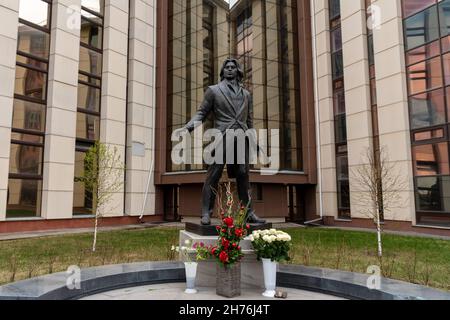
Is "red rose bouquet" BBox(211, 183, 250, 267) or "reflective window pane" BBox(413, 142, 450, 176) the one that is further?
"reflective window pane" BBox(413, 142, 450, 176)

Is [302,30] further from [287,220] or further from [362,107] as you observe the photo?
[287,220]

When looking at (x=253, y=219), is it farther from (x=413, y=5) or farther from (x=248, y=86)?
(x=248, y=86)

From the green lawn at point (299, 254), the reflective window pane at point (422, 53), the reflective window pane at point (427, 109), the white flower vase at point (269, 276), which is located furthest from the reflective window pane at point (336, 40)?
the white flower vase at point (269, 276)

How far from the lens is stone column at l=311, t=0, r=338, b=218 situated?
2455 centimetres

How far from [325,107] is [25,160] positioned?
64.7ft

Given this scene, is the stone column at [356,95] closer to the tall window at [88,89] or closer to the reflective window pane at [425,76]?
the reflective window pane at [425,76]

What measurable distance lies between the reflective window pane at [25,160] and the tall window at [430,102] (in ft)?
70.4

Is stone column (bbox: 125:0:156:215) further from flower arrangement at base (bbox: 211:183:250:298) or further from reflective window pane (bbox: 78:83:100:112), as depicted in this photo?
flower arrangement at base (bbox: 211:183:250:298)

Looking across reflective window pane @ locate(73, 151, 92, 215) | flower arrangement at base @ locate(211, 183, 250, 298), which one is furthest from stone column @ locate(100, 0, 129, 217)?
flower arrangement at base @ locate(211, 183, 250, 298)

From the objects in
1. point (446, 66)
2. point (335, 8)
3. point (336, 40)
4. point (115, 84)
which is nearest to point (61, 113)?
point (115, 84)

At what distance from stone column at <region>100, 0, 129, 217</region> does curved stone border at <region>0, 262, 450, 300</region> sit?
17.6m

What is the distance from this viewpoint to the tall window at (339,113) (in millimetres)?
23859

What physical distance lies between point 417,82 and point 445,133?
131 inches

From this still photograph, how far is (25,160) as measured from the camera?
19578mm
